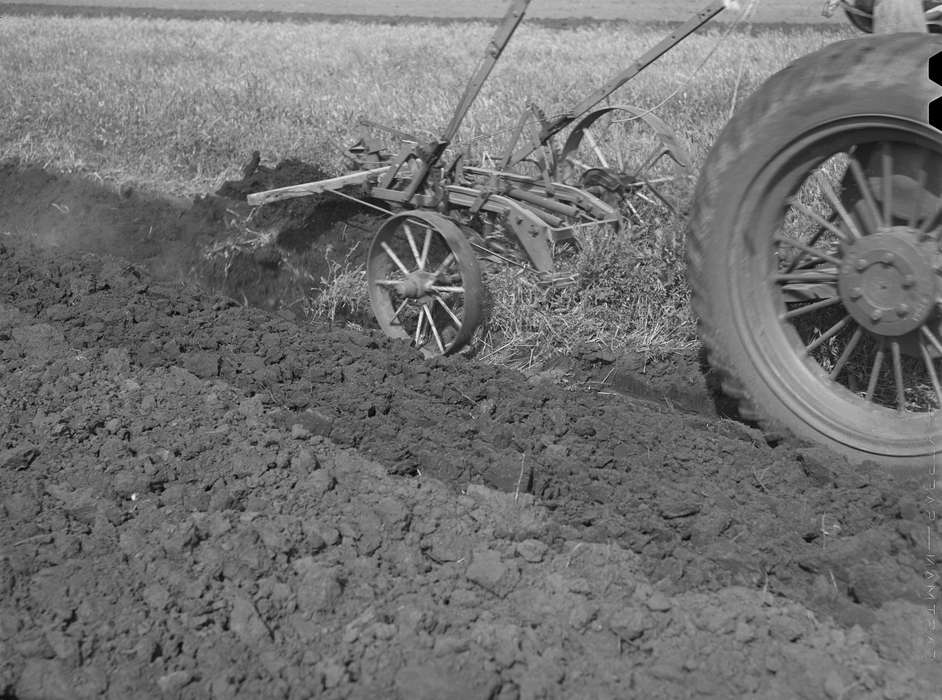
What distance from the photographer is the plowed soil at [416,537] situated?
2463 millimetres

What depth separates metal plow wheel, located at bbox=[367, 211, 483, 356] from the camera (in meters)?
4.54

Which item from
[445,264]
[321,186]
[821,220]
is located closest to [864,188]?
[821,220]

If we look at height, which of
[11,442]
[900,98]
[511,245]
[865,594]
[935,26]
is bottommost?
[11,442]

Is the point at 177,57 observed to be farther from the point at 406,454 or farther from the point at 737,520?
the point at 737,520

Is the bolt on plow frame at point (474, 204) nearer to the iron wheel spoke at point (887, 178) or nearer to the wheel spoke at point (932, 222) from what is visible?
the iron wheel spoke at point (887, 178)

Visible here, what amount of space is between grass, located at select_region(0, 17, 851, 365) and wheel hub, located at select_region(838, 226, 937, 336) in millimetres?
1466

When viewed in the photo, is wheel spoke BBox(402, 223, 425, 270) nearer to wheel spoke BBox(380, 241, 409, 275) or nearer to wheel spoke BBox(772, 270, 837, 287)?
wheel spoke BBox(380, 241, 409, 275)

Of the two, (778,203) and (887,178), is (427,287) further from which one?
(887,178)

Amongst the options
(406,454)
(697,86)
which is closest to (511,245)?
(406,454)

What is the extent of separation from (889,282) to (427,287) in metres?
2.23

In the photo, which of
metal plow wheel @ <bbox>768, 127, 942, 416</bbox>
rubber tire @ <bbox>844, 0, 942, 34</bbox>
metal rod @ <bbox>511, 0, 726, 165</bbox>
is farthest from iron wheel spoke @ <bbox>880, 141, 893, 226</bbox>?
metal rod @ <bbox>511, 0, 726, 165</bbox>

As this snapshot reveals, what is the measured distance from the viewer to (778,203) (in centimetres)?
331

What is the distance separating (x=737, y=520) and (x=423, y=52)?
10432mm

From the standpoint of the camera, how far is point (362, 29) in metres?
17.2
